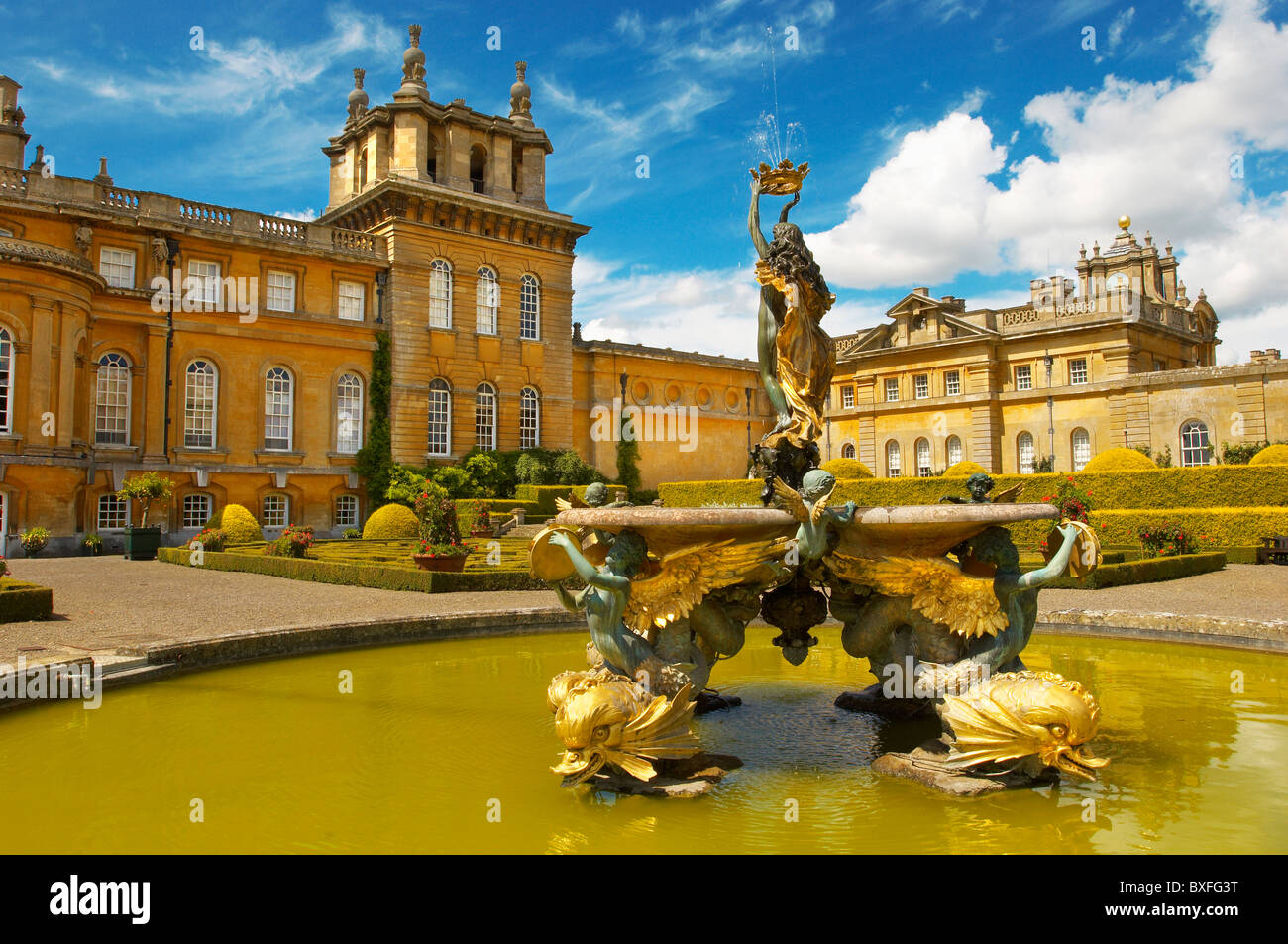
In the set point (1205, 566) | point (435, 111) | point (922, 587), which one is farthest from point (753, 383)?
point (922, 587)

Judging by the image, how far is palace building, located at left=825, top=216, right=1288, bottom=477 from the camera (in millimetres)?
30734

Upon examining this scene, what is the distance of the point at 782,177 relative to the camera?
19.2 feet

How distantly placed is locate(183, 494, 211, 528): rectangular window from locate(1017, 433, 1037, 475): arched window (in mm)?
33094

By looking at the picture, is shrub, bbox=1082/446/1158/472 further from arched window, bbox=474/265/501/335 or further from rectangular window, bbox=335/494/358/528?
rectangular window, bbox=335/494/358/528

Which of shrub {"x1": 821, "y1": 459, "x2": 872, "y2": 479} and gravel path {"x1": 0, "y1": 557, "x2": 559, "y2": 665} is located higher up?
shrub {"x1": 821, "y1": 459, "x2": 872, "y2": 479}

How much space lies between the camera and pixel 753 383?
4216 centimetres

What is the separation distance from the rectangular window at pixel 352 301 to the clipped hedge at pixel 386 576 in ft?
46.4

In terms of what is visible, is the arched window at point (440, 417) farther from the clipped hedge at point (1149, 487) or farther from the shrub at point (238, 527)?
the clipped hedge at point (1149, 487)

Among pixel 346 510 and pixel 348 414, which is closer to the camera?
pixel 346 510

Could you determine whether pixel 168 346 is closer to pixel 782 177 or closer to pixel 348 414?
pixel 348 414

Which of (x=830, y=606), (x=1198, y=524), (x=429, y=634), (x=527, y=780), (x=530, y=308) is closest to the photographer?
(x=527, y=780)

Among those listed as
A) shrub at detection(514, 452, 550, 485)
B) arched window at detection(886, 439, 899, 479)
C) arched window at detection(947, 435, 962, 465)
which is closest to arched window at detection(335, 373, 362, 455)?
shrub at detection(514, 452, 550, 485)

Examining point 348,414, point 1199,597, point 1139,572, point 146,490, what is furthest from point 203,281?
point 1199,597

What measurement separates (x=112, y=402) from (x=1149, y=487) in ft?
95.3
